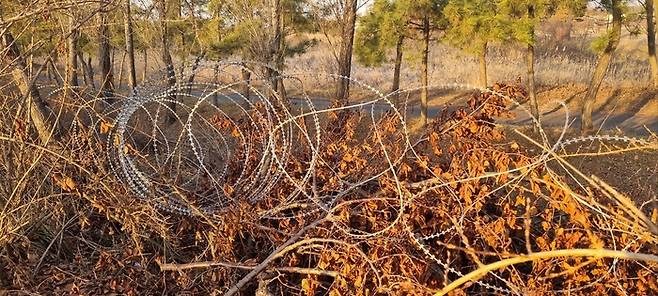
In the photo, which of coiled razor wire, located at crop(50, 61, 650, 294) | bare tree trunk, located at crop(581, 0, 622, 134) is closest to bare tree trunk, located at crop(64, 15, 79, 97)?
coiled razor wire, located at crop(50, 61, 650, 294)

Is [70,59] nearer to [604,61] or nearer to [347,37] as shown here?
[347,37]

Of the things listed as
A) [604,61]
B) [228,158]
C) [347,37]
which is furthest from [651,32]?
[228,158]

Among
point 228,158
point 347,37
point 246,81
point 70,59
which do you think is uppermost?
point 347,37

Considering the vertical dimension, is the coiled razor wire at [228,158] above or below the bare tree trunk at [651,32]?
below

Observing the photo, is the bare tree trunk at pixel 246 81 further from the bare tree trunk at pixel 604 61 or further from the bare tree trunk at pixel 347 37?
the bare tree trunk at pixel 604 61

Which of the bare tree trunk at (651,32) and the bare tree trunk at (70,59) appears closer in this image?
the bare tree trunk at (70,59)

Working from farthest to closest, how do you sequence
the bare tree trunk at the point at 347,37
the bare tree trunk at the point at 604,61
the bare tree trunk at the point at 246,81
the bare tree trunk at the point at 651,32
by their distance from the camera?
the bare tree trunk at the point at 651,32, the bare tree trunk at the point at 347,37, the bare tree trunk at the point at 604,61, the bare tree trunk at the point at 246,81

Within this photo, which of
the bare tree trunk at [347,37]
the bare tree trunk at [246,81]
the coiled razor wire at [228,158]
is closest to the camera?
the coiled razor wire at [228,158]

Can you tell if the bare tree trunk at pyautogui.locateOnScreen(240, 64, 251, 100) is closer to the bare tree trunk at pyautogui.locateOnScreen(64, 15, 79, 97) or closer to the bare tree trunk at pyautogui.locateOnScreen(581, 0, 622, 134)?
the bare tree trunk at pyautogui.locateOnScreen(64, 15, 79, 97)

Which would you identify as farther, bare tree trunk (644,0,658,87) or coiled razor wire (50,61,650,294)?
bare tree trunk (644,0,658,87)

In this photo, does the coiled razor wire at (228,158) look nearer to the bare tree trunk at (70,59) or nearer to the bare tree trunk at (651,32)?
the bare tree trunk at (70,59)

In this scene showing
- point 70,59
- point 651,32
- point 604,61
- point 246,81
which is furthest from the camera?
point 651,32

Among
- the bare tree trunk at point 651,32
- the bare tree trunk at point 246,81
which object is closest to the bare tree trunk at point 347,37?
the bare tree trunk at point 246,81

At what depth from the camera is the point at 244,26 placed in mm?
11883
